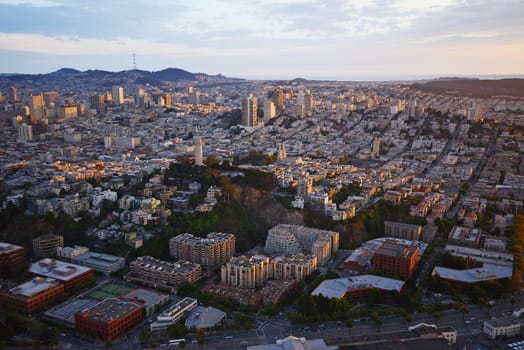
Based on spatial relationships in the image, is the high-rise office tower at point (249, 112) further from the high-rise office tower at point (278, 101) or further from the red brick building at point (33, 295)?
the red brick building at point (33, 295)

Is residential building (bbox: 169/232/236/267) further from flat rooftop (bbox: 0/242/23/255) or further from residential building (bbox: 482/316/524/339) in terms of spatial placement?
residential building (bbox: 482/316/524/339)

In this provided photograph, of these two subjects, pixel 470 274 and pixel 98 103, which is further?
pixel 98 103

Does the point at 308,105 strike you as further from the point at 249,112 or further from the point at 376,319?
the point at 376,319

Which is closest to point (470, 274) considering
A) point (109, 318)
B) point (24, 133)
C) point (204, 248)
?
point (204, 248)

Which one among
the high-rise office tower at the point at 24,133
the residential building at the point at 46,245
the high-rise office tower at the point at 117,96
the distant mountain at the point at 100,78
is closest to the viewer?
the residential building at the point at 46,245

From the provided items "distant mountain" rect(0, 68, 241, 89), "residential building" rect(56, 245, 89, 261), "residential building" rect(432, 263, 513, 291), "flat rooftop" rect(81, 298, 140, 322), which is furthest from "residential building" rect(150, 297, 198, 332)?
"distant mountain" rect(0, 68, 241, 89)

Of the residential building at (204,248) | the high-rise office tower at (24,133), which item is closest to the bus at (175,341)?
the residential building at (204,248)
